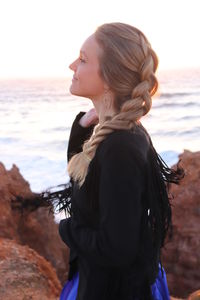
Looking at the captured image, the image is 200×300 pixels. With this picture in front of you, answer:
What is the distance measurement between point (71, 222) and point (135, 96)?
0.56m

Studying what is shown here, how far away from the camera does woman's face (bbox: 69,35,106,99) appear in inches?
66.5

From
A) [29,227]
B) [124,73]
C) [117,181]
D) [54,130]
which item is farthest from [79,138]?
[54,130]

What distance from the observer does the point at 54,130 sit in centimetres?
3056

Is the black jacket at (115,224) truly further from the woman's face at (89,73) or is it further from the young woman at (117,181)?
the woman's face at (89,73)

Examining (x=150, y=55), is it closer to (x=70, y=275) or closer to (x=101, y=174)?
(x=101, y=174)

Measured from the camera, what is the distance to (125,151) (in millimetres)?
1526

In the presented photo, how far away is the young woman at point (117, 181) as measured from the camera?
4.95 ft

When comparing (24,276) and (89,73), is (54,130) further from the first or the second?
(89,73)

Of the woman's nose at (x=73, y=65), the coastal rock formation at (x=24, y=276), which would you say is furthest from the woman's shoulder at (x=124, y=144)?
the coastal rock formation at (x=24, y=276)

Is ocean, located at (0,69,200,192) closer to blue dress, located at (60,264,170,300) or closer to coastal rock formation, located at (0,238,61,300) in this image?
coastal rock formation, located at (0,238,61,300)

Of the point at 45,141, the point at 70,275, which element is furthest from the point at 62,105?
the point at 70,275

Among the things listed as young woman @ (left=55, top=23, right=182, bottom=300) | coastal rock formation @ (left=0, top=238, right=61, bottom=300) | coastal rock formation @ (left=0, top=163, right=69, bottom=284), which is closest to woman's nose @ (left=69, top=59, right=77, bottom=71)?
young woman @ (left=55, top=23, right=182, bottom=300)

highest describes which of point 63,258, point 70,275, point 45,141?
point 70,275

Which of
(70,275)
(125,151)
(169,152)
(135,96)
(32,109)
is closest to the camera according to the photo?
(125,151)
